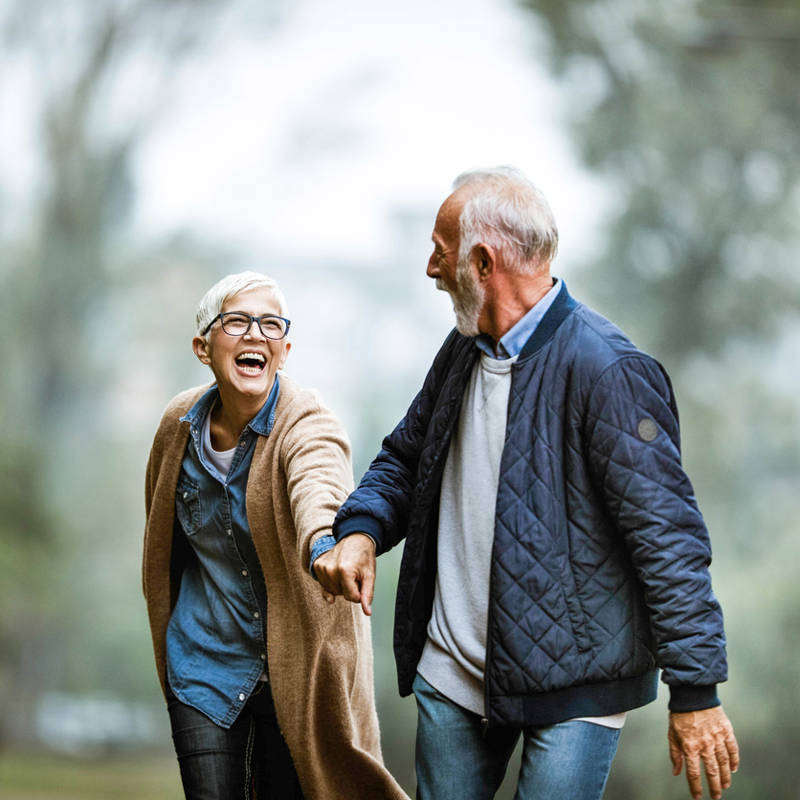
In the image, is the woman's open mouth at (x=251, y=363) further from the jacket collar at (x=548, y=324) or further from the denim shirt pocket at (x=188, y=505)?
the jacket collar at (x=548, y=324)

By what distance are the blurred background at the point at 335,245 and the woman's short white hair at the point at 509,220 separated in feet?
20.0

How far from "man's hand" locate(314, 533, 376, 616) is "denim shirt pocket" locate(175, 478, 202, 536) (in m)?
0.50

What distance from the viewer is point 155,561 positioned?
8.43 feet

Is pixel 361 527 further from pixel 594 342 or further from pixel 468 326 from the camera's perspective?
pixel 594 342

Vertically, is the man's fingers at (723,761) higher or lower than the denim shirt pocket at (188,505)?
lower

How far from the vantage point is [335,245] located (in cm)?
830

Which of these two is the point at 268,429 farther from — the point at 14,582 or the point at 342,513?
the point at 14,582

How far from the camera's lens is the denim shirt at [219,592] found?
7.91 feet

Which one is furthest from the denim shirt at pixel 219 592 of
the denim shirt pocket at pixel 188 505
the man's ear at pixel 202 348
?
the man's ear at pixel 202 348

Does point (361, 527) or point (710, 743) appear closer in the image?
point (710, 743)

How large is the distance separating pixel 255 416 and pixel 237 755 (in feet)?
2.31

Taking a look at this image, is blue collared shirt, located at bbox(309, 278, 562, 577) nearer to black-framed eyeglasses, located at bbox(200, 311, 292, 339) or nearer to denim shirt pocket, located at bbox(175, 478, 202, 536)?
black-framed eyeglasses, located at bbox(200, 311, 292, 339)

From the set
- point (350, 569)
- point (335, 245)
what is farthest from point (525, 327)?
point (335, 245)

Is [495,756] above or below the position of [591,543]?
below
